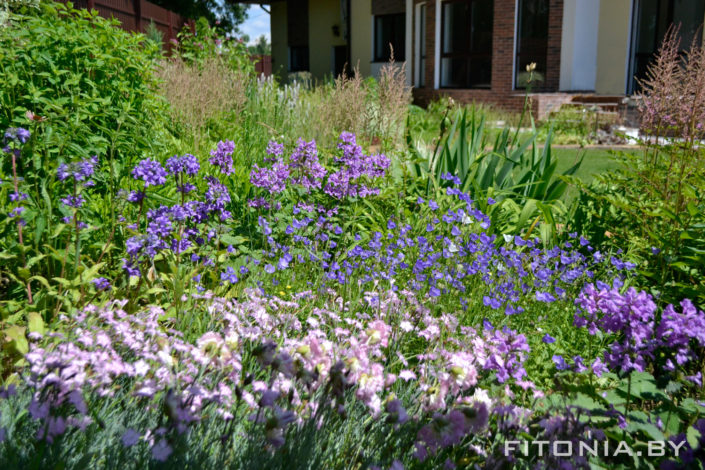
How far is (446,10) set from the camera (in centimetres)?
1734

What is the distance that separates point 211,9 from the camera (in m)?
30.4

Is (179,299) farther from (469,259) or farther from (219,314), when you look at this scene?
(469,259)

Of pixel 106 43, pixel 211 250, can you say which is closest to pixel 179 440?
pixel 211 250

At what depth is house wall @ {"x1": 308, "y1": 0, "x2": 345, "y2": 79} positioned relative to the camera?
2414 cm

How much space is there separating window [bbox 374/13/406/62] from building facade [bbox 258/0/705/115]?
625 millimetres

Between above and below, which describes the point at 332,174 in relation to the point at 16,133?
below

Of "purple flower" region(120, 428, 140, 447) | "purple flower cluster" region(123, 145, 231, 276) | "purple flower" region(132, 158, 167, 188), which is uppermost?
"purple flower" region(132, 158, 167, 188)

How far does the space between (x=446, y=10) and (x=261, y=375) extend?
1671cm

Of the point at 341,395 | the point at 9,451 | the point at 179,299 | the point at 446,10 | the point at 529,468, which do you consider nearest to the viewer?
the point at 9,451

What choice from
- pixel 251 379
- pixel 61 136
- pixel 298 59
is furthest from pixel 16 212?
pixel 298 59

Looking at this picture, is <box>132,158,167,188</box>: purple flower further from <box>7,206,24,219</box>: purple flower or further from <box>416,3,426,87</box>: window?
<box>416,3,426,87</box>: window

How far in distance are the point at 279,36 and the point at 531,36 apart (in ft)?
44.6

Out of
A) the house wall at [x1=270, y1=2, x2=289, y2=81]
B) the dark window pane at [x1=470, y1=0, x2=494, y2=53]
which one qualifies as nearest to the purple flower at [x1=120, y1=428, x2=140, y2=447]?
the dark window pane at [x1=470, y1=0, x2=494, y2=53]

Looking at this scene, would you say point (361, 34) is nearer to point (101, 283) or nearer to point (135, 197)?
point (135, 197)
